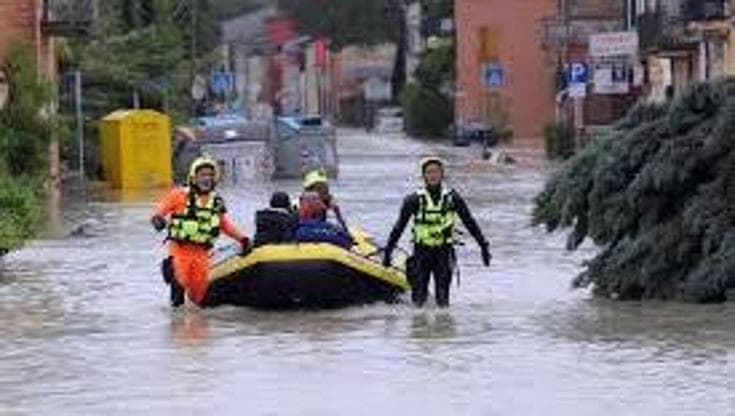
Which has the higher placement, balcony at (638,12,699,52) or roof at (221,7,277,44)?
roof at (221,7,277,44)

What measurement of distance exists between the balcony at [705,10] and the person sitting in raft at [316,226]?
36.3 meters

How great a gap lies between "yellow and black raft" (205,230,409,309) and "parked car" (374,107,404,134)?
9681cm

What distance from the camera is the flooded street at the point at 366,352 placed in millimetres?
13766

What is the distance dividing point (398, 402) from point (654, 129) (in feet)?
26.8

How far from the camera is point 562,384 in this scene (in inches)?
568

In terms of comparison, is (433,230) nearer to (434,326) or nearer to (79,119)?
(434,326)

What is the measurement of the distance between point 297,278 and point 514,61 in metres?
75.7

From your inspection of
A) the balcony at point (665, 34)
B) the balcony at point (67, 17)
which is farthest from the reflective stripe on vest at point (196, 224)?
the balcony at point (665, 34)

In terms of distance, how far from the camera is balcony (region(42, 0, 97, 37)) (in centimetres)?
4825

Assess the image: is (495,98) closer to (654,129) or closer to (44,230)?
(44,230)

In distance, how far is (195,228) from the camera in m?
20.5

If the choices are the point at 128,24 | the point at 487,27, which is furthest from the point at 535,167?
the point at 487,27

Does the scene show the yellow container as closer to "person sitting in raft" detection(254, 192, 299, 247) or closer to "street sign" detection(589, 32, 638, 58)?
"street sign" detection(589, 32, 638, 58)

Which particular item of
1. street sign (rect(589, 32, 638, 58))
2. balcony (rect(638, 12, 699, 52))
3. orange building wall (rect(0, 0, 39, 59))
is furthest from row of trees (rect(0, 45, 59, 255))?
balcony (rect(638, 12, 699, 52))
